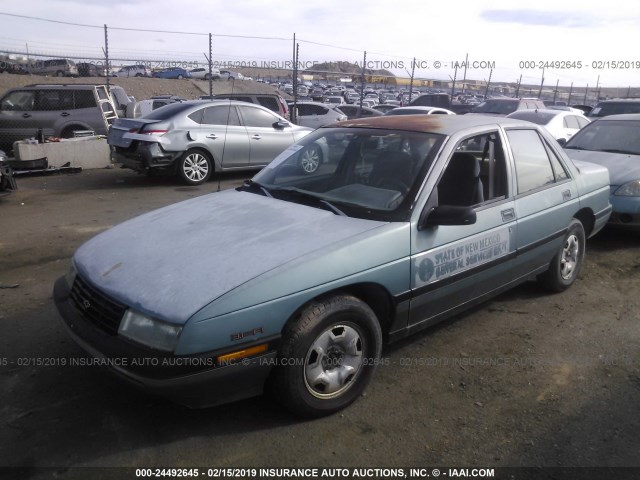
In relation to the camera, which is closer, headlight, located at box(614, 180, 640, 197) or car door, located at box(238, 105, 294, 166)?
headlight, located at box(614, 180, 640, 197)

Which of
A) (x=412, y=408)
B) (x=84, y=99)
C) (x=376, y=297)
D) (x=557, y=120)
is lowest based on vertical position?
(x=412, y=408)

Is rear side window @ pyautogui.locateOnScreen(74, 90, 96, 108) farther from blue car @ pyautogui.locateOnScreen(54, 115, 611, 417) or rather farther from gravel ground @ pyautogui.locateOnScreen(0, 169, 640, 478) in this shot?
blue car @ pyautogui.locateOnScreen(54, 115, 611, 417)

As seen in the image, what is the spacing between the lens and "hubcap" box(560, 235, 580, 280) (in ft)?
15.4

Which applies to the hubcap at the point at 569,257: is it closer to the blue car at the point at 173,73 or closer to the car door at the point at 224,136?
the car door at the point at 224,136

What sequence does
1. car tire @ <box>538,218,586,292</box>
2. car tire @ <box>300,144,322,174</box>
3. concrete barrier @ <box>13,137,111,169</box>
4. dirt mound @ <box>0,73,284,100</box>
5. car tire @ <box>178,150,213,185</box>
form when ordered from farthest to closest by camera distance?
dirt mound @ <box>0,73,284,100</box> < concrete barrier @ <box>13,137,111,169</box> < car tire @ <box>178,150,213,185</box> < car tire @ <box>538,218,586,292</box> < car tire @ <box>300,144,322,174</box>

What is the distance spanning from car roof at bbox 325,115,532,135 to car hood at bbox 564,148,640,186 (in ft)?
8.62

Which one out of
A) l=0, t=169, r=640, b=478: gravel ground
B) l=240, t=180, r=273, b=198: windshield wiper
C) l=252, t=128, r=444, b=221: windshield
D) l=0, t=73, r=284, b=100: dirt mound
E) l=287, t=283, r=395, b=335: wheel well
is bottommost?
l=0, t=169, r=640, b=478: gravel ground

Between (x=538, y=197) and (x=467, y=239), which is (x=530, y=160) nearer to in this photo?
(x=538, y=197)

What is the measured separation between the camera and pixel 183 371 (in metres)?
2.42

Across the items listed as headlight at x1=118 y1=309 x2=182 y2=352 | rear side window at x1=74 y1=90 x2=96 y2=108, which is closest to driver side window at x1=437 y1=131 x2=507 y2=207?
headlight at x1=118 y1=309 x2=182 y2=352

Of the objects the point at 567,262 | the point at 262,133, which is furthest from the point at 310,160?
the point at 262,133

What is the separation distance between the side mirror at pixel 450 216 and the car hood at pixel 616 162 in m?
3.99

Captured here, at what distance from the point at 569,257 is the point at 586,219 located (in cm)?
50

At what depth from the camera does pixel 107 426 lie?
2.80 m
